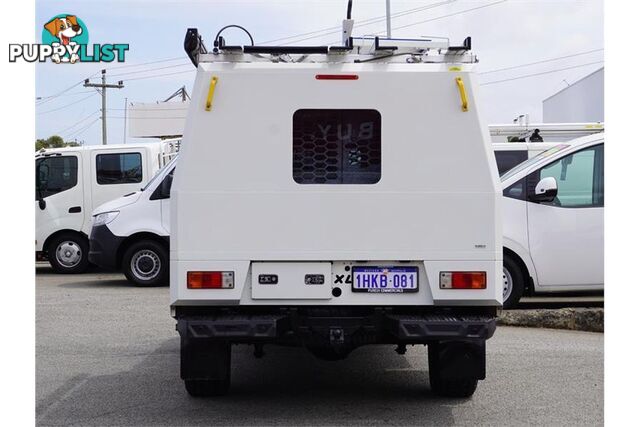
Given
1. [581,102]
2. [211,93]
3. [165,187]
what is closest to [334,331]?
[211,93]

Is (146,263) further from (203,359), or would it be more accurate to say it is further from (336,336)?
(336,336)

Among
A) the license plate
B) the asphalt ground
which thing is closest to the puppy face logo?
the asphalt ground

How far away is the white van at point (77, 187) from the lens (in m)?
16.3

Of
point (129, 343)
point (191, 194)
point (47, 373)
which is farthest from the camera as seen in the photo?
point (129, 343)

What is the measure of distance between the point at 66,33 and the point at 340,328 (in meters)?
12.3

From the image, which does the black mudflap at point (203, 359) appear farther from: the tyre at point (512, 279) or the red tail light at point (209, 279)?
the tyre at point (512, 279)

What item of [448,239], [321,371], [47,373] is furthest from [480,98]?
[47,373]

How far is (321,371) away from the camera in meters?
8.00

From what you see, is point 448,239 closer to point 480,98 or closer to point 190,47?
point 480,98

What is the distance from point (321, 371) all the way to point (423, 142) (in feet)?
9.11

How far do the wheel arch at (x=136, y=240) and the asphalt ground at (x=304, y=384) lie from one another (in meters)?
3.78

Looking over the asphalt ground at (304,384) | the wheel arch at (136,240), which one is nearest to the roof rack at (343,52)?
the asphalt ground at (304,384)

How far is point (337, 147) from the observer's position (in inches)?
245

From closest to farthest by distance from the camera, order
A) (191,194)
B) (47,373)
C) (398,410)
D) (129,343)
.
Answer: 1. (191,194)
2. (398,410)
3. (47,373)
4. (129,343)
